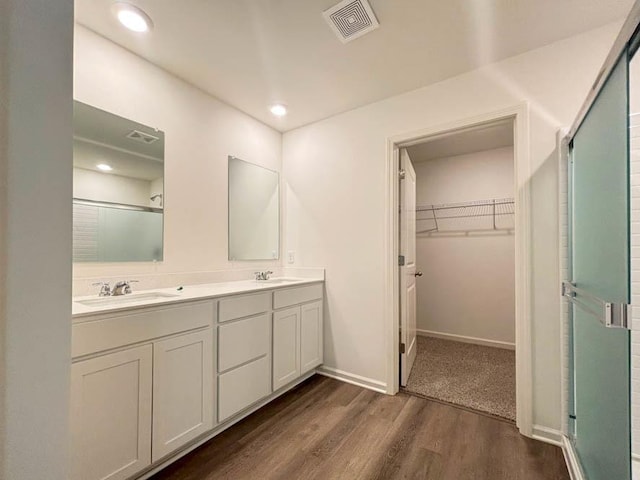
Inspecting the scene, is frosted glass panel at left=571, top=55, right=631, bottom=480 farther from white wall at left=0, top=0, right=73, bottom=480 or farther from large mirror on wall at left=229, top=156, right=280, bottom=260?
large mirror on wall at left=229, top=156, right=280, bottom=260

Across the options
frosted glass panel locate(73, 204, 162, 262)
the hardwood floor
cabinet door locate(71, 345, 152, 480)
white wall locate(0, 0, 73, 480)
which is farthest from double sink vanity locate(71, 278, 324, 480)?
white wall locate(0, 0, 73, 480)

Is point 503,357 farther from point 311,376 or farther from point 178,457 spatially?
point 178,457

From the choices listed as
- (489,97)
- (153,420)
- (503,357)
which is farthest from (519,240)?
(153,420)

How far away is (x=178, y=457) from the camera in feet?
5.24

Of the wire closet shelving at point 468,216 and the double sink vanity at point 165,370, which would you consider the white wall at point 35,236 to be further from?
the wire closet shelving at point 468,216

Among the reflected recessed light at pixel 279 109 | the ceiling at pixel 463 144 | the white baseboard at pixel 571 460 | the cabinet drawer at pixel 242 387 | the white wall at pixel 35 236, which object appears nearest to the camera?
the white wall at pixel 35 236

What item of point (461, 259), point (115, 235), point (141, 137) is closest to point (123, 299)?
point (115, 235)

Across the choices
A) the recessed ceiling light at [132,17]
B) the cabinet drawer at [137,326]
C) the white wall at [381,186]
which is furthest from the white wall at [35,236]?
the white wall at [381,186]

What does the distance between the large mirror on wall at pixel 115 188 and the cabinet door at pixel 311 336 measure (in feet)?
4.03

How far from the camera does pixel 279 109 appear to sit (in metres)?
2.57

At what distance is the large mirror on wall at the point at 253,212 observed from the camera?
257cm

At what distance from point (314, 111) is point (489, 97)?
139 centimetres

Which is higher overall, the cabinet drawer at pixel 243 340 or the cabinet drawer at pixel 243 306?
the cabinet drawer at pixel 243 306

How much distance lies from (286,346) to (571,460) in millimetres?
1773
